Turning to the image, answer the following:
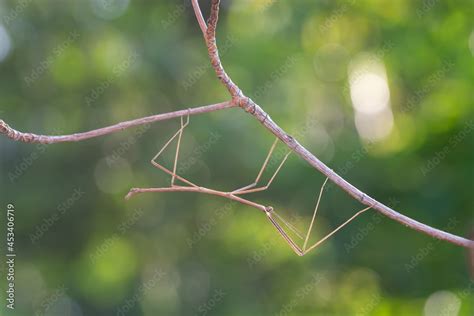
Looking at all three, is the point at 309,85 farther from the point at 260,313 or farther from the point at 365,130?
the point at 260,313

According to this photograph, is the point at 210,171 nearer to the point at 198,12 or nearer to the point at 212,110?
the point at 212,110

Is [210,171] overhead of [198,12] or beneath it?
beneath

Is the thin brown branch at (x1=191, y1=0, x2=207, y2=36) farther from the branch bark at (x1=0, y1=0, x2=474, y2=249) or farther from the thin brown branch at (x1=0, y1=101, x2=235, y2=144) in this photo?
the thin brown branch at (x1=0, y1=101, x2=235, y2=144)

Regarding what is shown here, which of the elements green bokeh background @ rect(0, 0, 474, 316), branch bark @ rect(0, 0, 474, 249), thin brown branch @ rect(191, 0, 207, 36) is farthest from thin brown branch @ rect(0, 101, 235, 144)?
green bokeh background @ rect(0, 0, 474, 316)

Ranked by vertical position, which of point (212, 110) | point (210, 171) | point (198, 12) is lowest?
point (210, 171)

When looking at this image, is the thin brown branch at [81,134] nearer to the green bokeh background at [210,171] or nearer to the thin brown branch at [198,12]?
the thin brown branch at [198,12]

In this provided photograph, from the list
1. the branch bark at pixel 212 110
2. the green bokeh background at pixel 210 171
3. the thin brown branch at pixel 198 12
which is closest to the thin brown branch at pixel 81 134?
the branch bark at pixel 212 110

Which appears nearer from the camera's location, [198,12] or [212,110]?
[198,12]

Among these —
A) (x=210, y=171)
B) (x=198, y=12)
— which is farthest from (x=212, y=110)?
(x=210, y=171)
